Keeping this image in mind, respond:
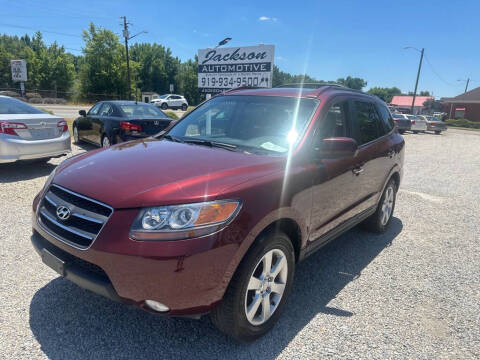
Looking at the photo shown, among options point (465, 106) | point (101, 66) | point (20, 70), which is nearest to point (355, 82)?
point (465, 106)

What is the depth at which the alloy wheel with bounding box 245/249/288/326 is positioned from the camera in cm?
238

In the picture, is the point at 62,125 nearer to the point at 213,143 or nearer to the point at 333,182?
the point at 213,143

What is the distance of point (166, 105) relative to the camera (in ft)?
132

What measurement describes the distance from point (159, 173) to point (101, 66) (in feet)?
179

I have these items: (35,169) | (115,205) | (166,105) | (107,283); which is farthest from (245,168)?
(166,105)

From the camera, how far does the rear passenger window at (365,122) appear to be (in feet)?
12.3

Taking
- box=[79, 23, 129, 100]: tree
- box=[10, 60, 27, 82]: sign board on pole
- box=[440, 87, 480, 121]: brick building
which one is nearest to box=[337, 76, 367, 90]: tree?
box=[440, 87, 480, 121]: brick building

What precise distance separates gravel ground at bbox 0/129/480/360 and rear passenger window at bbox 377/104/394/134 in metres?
1.50

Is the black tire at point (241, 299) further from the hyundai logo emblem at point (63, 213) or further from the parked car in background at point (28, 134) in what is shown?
the parked car in background at point (28, 134)

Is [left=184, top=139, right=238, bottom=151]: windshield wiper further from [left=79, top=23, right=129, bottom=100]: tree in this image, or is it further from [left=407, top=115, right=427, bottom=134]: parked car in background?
[left=79, top=23, right=129, bottom=100]: tree

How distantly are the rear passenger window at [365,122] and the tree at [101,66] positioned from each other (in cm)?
5141

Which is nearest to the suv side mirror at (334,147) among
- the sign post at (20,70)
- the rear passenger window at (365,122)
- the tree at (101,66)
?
the rear passenger window at (365,122)

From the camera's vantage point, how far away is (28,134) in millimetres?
6301

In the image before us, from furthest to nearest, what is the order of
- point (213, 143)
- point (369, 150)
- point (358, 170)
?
point (369, 150), point (358, 170), point (213, 143)
